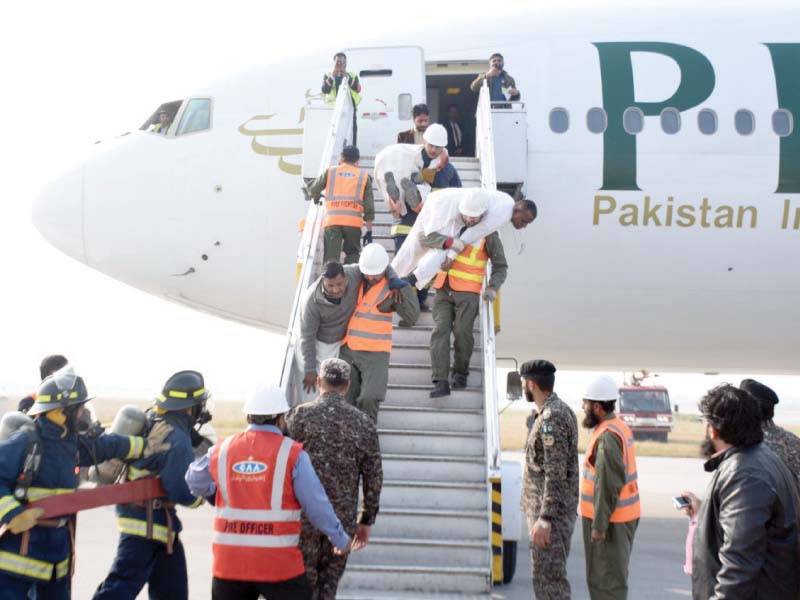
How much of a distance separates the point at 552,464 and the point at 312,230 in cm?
392

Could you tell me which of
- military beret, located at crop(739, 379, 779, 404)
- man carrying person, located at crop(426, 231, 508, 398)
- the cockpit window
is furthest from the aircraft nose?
military beret, located at crop(739, 379, 779, 404)

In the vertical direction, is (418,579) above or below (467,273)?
below

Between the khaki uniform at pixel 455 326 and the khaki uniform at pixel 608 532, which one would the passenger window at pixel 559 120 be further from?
the khaki uniform at pixel 608 532

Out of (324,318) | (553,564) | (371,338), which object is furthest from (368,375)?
(553,564)

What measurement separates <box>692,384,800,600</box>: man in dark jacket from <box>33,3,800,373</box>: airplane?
22.5ft

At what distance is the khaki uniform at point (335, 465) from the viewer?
518 centimetres

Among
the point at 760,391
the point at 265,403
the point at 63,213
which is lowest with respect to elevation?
the point at 265,403

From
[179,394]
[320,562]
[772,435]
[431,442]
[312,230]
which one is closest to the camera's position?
[320,562]

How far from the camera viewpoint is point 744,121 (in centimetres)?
1117

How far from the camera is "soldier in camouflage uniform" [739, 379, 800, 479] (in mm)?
5312

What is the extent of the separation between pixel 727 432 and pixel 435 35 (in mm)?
8571

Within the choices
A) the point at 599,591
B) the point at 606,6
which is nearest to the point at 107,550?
the point at 599,591

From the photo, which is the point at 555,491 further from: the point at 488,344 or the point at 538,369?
the point at 488,344

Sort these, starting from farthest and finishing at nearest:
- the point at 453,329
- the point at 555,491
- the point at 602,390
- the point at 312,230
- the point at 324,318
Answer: the point at 312,230
the point at 453,329
the point at 324,318
the point at 602,390
the point at 555,491
